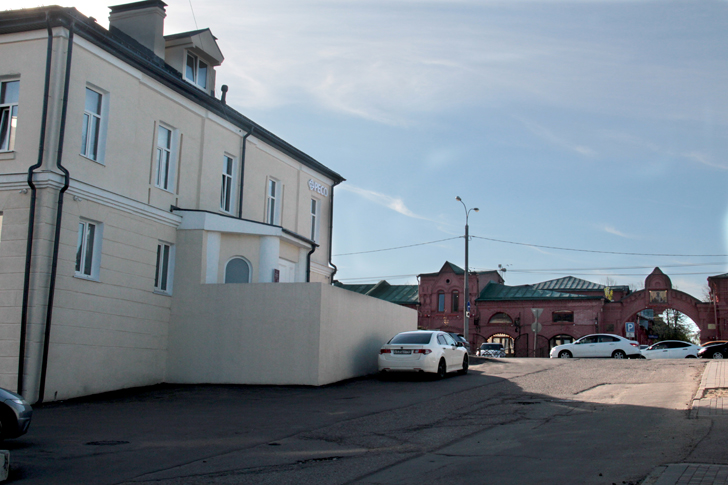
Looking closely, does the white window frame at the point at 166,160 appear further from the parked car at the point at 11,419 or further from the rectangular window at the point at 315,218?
Result: the parked car at the point at 11,419

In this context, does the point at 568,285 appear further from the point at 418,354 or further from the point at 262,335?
the point at 262,335

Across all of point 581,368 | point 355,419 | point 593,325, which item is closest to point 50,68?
point 355,419

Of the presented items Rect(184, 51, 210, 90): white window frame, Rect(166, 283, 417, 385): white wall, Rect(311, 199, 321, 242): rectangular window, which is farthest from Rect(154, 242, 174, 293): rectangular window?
Rect(311, 199, 321, 242): rectangular window

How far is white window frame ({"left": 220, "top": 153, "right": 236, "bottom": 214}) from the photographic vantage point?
22.9 m

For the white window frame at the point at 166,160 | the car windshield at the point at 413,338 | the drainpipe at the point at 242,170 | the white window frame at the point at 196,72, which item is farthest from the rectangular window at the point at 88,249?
the car windshield at the point at 413,338

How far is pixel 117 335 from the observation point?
17.6m

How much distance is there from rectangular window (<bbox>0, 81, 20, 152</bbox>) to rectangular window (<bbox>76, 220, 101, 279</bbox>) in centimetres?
253

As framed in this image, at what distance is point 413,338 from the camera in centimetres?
2017

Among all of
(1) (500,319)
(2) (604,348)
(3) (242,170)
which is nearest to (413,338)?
(3) (242,170)

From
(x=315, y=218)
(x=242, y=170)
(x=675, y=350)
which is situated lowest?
(x=675, y=350)

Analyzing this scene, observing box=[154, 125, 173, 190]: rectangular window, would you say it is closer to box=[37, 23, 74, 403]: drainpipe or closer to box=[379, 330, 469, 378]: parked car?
box=[37, 23, 74, 403]: drainpipe

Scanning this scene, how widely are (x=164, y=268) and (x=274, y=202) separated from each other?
7.08 meters

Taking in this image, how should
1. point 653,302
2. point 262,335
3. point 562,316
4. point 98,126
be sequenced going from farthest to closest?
point 562,316, point 653,302, point 262,335, point 98,126

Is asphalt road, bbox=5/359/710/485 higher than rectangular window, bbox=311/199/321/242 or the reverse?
the reverse
